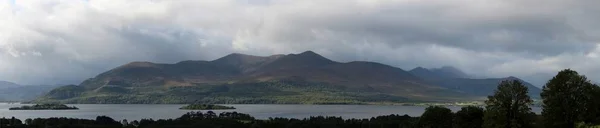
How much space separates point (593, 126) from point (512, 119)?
7.95m

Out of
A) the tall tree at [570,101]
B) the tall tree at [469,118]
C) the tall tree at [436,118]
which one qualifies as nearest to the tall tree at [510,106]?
the tall tree at [570,101]

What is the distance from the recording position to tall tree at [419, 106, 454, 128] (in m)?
87.2

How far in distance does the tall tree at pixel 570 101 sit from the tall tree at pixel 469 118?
47.0ft

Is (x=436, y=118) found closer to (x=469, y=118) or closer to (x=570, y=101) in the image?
(x=469, y=118)

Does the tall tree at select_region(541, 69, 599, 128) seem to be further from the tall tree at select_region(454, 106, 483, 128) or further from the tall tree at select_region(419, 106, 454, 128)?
the tall tree at select_region(419, 106, 454, 128)

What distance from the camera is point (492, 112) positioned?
65.3m

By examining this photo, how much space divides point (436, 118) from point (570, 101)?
24256 mm

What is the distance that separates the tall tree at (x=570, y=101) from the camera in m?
66.2

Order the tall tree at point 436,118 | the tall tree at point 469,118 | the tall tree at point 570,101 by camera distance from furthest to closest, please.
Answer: the tall tree at point 436,118
the tall tree at point 469,118
the tall tree at point 570,101

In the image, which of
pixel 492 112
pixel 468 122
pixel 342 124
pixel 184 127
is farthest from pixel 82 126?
pixel 492 112

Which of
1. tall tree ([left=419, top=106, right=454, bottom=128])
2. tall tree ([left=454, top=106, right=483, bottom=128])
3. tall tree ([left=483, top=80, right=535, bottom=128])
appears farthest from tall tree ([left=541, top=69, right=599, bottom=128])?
tall tree ([left=419, top=106, right=454, bottom=128])

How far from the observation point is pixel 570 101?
6650 cm

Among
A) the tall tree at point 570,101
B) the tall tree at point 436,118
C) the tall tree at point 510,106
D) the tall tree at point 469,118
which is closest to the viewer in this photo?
the tall tree at point 510,106

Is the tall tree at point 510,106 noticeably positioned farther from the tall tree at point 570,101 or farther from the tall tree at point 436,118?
the tall tree at point 436,118
